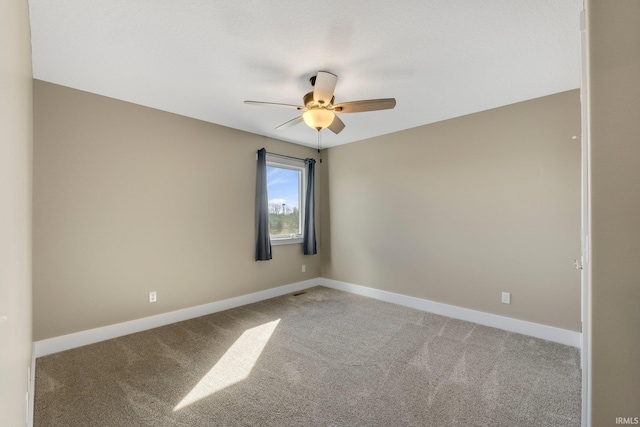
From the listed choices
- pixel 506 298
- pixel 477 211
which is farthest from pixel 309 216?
pixel 506 298

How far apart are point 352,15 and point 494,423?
261cm

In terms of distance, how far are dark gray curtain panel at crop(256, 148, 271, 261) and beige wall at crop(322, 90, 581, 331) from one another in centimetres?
137

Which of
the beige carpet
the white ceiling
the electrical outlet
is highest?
the white ceiling

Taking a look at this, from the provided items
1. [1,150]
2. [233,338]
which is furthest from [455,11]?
[233,338]

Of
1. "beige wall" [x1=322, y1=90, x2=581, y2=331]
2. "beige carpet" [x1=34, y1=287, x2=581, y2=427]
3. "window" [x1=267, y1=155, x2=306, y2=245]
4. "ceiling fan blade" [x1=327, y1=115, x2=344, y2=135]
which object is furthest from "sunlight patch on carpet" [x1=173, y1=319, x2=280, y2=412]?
"ceiling fan blade" [x1=327, y1=115, x2=344, y2=135]

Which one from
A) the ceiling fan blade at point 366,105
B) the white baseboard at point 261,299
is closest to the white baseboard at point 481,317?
the white baseboard at point 261,299

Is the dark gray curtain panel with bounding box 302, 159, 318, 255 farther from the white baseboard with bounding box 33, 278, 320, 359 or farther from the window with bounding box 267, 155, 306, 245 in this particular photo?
the white baseboard with bounding box 33, 278, 320, 359

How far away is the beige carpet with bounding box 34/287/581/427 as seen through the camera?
1.75 m

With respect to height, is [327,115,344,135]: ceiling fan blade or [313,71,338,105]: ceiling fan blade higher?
[313,71,338,105]: ceiling fan blade

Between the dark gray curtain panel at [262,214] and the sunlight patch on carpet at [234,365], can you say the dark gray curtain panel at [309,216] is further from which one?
the sunlight patch on carpet at [234,365]

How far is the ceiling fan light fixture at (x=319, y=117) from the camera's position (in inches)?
93.0

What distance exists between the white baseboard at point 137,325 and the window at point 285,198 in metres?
0.88

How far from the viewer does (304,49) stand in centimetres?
204

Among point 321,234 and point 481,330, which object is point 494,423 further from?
point 321,234
